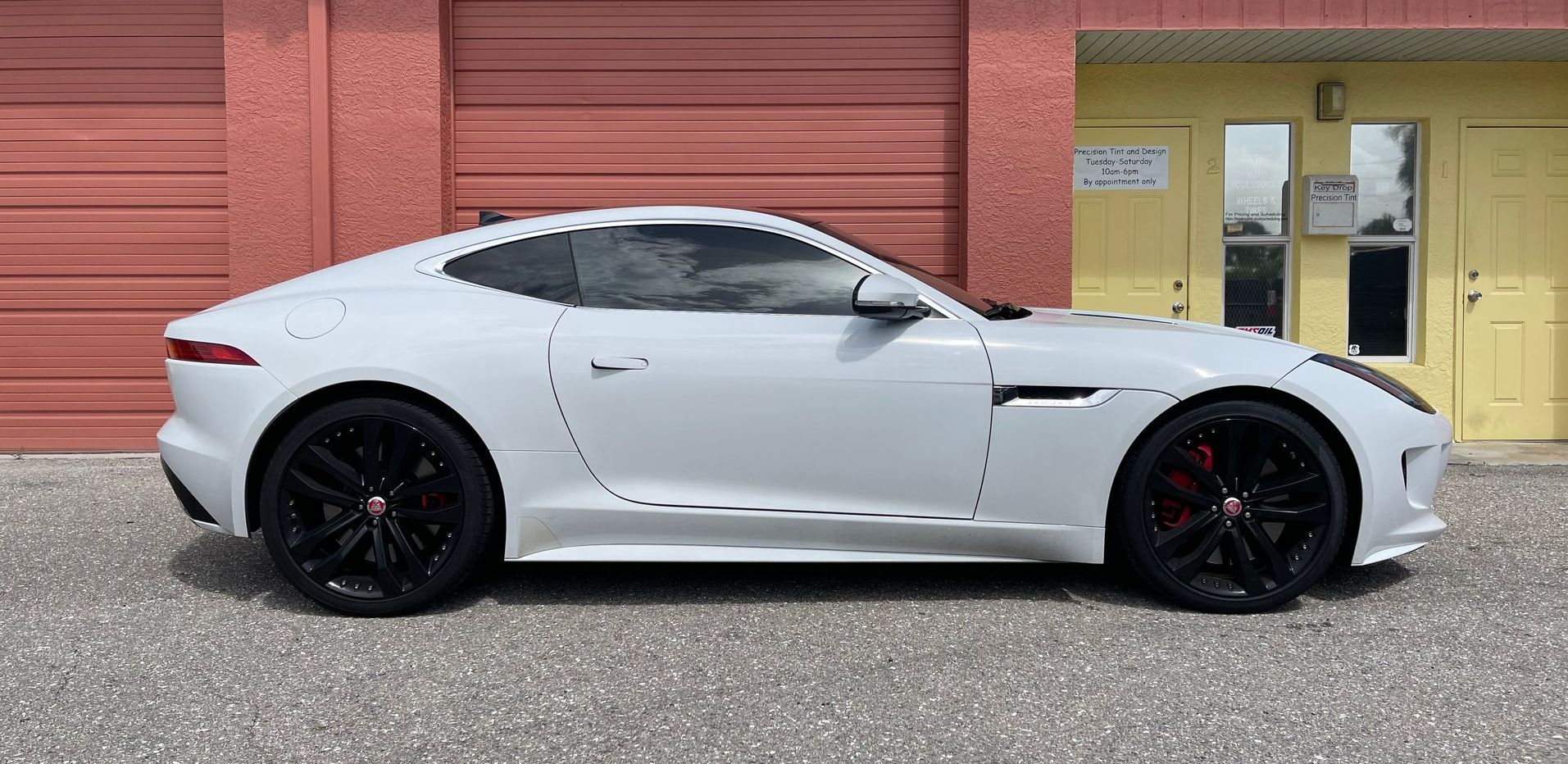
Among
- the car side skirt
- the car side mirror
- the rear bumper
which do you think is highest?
the car side mirror

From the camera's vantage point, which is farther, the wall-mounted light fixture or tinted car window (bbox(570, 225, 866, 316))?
the wall-mounted light fixture

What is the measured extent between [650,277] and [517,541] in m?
0.92

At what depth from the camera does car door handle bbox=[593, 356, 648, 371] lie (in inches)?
140

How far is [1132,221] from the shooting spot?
7746 millimetres

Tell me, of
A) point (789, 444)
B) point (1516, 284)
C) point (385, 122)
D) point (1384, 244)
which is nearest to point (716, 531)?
point (789, 444)

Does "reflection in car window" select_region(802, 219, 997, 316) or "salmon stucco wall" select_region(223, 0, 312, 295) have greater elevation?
"salmon stucco wall" select_region(223, 0, 312, 295)

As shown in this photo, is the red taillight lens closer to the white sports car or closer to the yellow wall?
the white sports car

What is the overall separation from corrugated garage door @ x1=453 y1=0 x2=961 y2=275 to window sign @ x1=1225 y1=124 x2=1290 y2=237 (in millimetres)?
2030

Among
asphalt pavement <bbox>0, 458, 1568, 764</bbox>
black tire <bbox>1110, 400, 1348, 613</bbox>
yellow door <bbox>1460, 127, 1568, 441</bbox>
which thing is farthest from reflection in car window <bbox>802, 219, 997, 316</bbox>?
yellow door <bbox>1460, 127, 1568, 441</bbox>

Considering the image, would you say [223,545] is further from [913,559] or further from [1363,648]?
[1363,648]

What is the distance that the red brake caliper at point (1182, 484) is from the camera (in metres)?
3.59

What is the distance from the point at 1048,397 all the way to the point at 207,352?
2599 mm

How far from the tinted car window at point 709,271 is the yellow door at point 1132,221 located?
4.42 m

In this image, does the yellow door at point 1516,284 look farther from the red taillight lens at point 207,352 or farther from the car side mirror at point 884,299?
the red taillight lens at point 207,352
